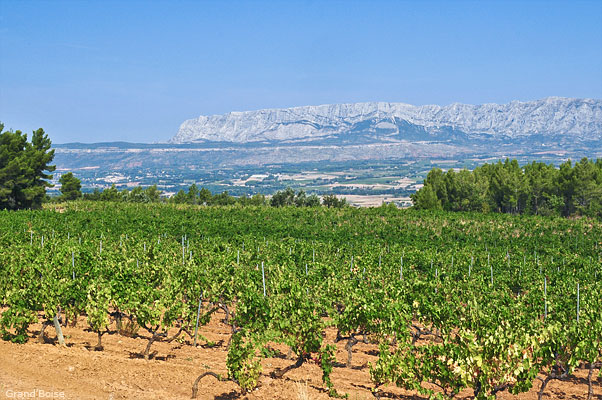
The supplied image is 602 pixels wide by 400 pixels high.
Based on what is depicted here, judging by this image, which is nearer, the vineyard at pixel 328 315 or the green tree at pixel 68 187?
the vineyard at pixel 328 315

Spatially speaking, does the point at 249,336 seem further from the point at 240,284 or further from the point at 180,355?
the point at 240,284

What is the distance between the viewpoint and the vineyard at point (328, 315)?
38.0 feet

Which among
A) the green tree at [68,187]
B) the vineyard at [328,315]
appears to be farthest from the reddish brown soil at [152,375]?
the green tree at [68,187]

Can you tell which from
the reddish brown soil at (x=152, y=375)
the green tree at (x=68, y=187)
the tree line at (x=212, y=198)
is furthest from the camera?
the tree line at (x=212, y=198)

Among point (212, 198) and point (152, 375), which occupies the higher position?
point (152, 375)

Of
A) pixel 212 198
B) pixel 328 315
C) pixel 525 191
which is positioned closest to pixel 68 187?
pixel 212 198

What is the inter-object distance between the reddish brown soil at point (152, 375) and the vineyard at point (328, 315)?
0.10 m

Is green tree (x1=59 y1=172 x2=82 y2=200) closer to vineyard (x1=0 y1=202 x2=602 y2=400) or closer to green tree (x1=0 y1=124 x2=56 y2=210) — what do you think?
green tree (x1=0 y1=124 x2=56 y2=210)

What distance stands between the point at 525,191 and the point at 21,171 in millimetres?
63156

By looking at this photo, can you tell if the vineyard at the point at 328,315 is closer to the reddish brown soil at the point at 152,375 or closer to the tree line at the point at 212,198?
the reddish brown soil at the point at 152,375

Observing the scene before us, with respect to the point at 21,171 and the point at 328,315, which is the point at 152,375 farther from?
the point at 21,171

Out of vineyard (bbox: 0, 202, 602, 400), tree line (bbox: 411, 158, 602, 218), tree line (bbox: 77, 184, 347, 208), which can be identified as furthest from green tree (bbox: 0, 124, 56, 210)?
tree line (bbox: 411, 158, 602, 218)

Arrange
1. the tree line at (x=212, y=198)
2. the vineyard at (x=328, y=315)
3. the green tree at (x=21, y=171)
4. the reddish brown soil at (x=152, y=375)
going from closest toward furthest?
the vineyard at (x=328, y=315)
the reddish brown soil at (x=152, y=375)
the green tree at (x=21, y=171)
the tree line at (x=212, y=198)

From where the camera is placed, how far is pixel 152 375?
1270cm
